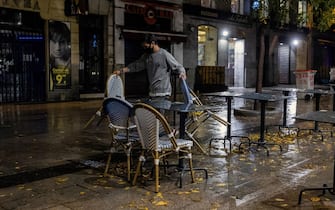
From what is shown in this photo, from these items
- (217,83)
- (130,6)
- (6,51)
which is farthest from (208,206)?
(217,83)

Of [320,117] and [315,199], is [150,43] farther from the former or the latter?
[315,199]

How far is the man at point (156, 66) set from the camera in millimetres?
6262

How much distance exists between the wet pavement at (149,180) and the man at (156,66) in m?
1.21

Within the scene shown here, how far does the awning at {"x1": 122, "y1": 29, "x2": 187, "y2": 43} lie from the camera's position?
1842 centimetres

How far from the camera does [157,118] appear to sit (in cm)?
475

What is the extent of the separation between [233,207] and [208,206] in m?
0.26

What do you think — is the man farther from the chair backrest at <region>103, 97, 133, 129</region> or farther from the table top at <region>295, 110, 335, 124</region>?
the table top at <region>295, 110, 335, 124</region>

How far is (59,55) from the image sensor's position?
648 inches

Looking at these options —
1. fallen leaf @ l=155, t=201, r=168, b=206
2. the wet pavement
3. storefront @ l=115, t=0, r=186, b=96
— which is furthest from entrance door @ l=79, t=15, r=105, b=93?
fallen leaf @ l=155, t=201, r=168, b=206

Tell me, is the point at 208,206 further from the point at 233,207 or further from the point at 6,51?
the point at 6,51

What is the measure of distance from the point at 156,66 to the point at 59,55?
10973 millimetres

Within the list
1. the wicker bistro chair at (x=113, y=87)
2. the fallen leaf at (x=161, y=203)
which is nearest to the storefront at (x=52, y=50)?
the wicker bistro chair at (x=113, y=87)

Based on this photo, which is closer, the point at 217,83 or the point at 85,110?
the point at 85,110

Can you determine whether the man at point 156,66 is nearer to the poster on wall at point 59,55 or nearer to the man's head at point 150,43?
the man's head at point 150,43
